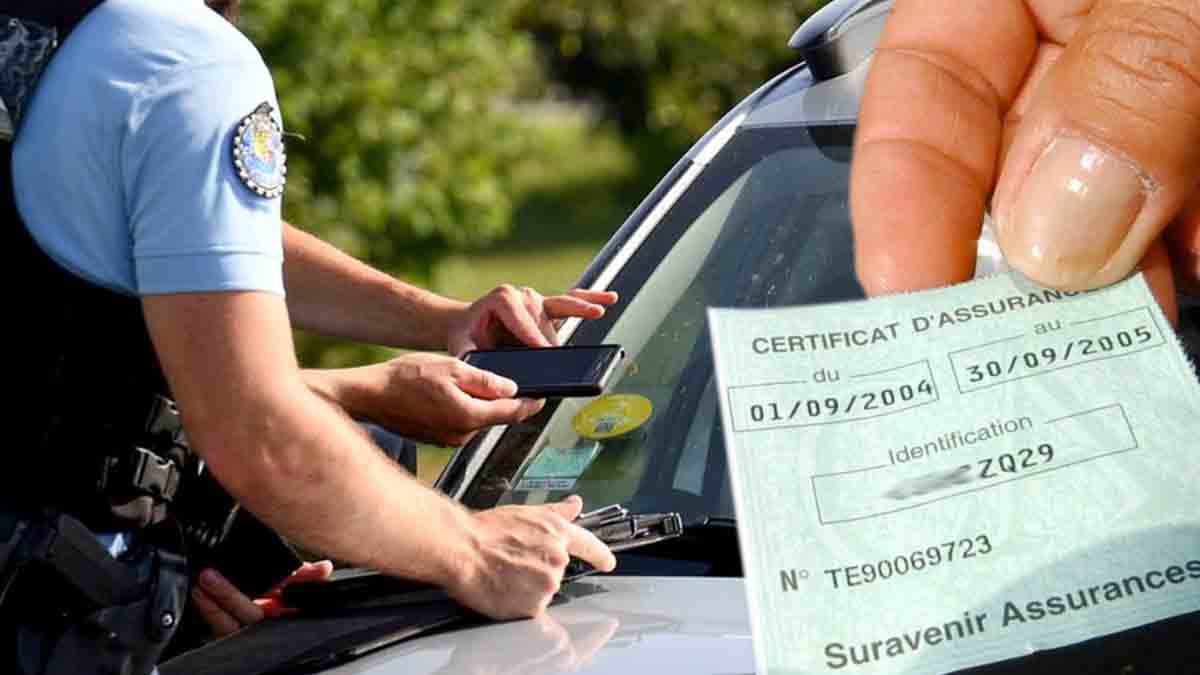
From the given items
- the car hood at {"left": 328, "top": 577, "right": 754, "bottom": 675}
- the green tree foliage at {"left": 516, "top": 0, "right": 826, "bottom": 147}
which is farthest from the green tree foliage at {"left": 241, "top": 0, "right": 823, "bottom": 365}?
the car hood at {"left": 328, "top": 577, "right": 754, "bottom": 675}

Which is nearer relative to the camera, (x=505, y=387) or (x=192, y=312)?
(x=192, y=312)

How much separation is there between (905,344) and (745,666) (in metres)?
0.65

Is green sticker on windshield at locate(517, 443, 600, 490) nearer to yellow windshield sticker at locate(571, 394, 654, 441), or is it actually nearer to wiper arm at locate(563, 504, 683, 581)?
yellow windshield sticker at locate(571, 394, 654, 441)

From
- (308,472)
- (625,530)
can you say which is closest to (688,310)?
(625,530)

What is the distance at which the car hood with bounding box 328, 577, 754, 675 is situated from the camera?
85.4 inches

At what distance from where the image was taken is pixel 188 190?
7.72 feet

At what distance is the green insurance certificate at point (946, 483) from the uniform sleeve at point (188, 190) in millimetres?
964

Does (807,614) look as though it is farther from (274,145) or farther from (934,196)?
(274,145)

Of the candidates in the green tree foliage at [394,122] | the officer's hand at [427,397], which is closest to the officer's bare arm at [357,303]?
the officer's hand at [427,397]

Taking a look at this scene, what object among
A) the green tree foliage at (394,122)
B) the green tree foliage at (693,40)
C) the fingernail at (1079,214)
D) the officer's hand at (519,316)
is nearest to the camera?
the fingernail at (1079,214)

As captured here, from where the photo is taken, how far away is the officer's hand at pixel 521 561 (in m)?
2.42

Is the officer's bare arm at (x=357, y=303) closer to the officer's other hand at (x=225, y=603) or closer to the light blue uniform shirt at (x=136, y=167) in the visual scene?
the officer's other hand at (x=225, y=603)

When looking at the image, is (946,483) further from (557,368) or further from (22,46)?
(22,46)

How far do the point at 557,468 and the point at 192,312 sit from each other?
678 millimetres
